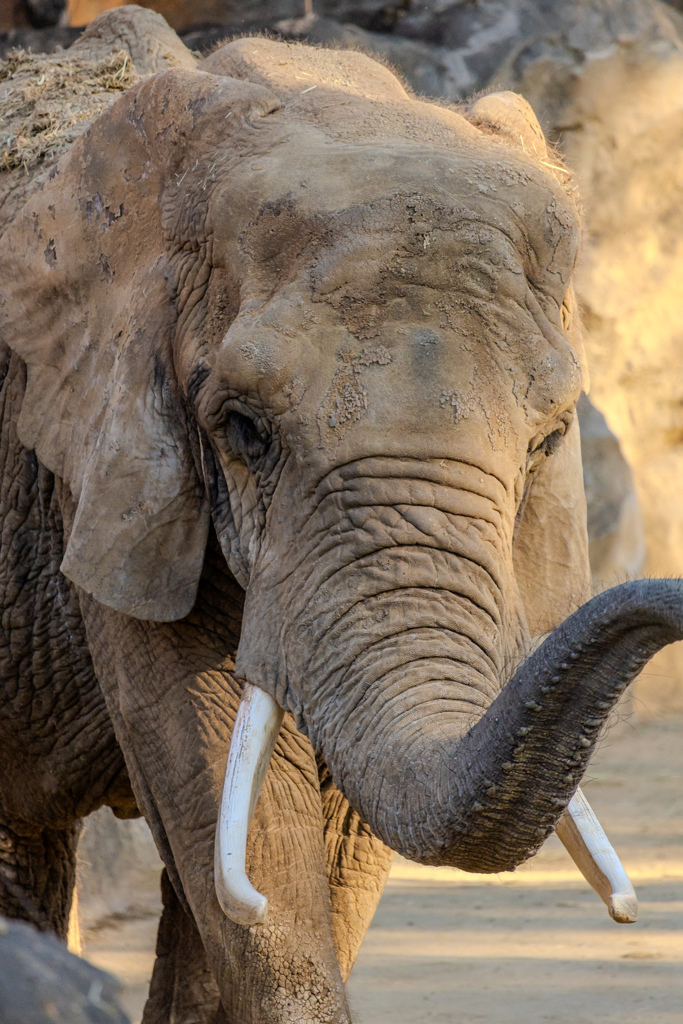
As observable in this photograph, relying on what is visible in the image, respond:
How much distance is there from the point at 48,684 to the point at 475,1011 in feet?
5.47

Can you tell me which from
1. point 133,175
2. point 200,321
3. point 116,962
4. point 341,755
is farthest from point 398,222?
point 116,962

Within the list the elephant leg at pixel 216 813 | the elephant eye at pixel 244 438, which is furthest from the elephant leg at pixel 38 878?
the elephant eye at pixel 244 438

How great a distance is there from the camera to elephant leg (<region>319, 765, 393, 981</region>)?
3.76 metres

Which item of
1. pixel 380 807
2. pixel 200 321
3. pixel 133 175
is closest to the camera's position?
pixel 380 807

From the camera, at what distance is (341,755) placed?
274 cm

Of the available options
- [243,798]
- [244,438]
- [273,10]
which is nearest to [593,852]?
[243,798]

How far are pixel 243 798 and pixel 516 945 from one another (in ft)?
8.66

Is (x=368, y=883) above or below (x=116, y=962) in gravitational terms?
above

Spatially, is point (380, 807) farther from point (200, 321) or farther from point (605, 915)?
point (605, 915)

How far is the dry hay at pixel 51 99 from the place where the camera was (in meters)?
3.99

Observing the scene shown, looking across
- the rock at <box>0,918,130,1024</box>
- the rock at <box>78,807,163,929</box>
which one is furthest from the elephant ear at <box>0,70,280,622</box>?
the rock at <box>78,807,163,929</box>

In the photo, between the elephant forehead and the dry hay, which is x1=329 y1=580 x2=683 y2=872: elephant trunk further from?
the dry hay

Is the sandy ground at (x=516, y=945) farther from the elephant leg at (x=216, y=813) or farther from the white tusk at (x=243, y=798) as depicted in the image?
the white tusk at (x=243, y=798)

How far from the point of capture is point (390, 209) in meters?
2.92
